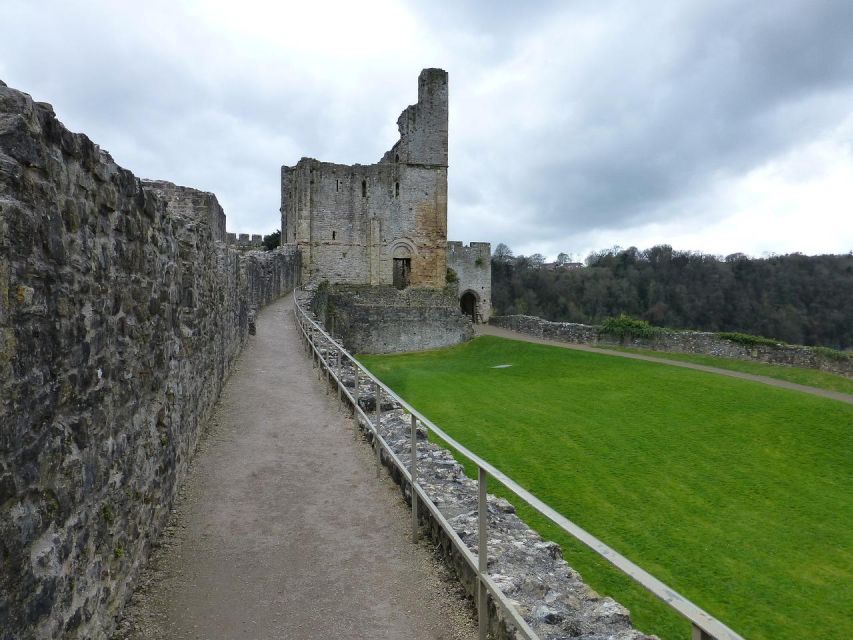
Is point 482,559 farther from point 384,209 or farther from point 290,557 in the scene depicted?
point 384,209

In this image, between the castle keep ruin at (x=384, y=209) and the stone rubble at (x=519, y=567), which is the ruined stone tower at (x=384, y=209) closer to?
the castle keep ruin at (x=384, y=209)

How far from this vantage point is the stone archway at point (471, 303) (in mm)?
43016

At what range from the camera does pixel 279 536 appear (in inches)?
186

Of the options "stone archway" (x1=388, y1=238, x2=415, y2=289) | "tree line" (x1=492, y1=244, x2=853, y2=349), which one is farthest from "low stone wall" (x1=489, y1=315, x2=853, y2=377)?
"tree line" (x1=492, y1=244, x2=853, y2=349)

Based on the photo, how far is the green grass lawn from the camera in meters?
17.3

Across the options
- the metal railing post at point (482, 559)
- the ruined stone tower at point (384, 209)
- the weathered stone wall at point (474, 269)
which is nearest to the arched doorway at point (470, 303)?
the weathered stone wall at point (474, 269)

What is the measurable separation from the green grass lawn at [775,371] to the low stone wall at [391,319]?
8452 mm

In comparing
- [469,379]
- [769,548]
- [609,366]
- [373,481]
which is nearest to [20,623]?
[373,481]

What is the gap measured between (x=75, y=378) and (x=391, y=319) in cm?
2377

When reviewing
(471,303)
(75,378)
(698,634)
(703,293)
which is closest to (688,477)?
(698,634)

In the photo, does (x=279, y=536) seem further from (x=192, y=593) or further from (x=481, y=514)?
(x=481, y=514)

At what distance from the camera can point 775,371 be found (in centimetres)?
1906

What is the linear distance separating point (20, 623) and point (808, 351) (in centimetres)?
2174

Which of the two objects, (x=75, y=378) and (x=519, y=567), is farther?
(x=519, y=567)
